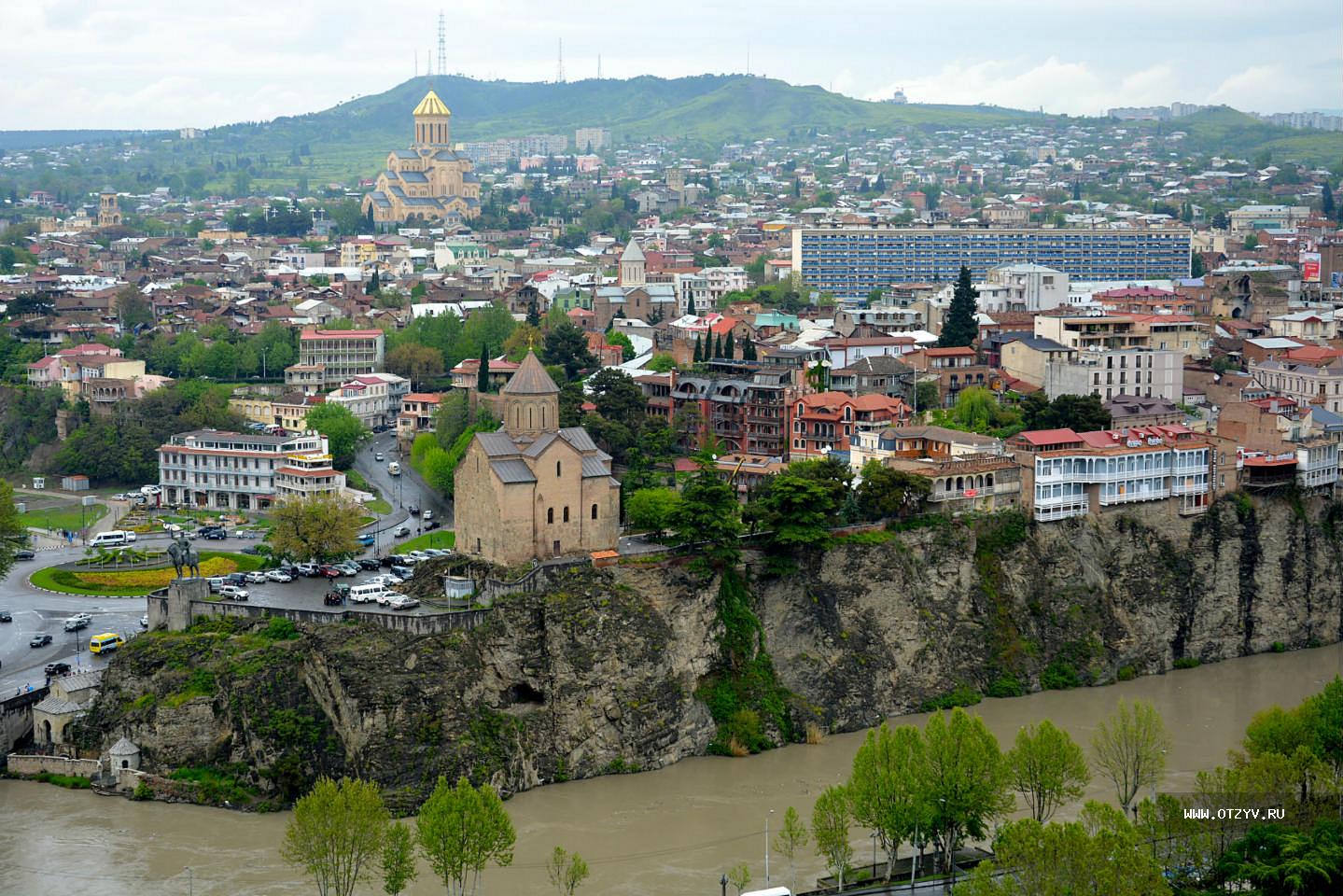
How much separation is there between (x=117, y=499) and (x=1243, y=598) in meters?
26.1

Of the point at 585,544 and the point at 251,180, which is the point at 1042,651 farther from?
the point at 251,180

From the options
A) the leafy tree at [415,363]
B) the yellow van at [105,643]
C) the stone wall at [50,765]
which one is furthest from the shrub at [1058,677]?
the leafy tree at [415,363]

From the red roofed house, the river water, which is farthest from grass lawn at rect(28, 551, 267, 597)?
the red roofed house

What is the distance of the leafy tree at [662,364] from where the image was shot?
47469mm

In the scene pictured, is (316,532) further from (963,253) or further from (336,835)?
(963,253)

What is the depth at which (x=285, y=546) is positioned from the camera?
35.5 meters

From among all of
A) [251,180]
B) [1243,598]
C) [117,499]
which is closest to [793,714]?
[1243,598]

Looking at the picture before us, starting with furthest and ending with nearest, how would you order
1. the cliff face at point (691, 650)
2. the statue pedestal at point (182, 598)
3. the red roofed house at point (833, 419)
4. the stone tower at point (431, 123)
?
the stone tower at point (431, 123) < the red roofed house at point (833, 419) < the statue pedestal at point (182, 598) < the cliff face at point (691, 650)

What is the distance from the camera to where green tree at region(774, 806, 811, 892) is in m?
26.3

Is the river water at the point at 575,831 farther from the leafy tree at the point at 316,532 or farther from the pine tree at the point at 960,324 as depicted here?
the pine tree at the point at 960,324

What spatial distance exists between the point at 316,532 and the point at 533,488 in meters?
4.88

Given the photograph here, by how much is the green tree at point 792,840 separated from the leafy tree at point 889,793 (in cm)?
78

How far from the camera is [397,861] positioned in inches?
979

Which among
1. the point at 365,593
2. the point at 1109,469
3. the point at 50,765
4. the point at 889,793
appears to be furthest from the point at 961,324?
the point at 50,765
